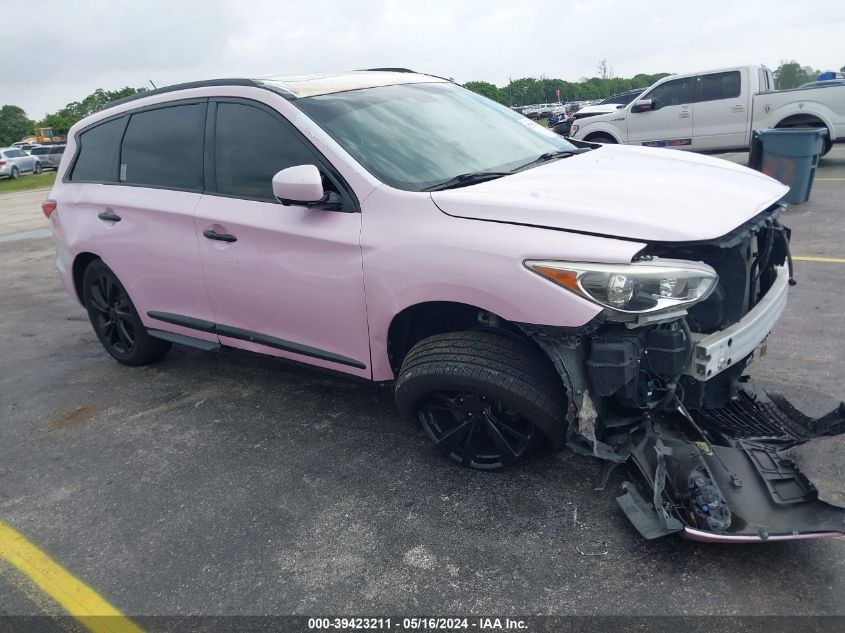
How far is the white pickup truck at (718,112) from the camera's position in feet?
38.9

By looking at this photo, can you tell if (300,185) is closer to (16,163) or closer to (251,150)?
(251,150)

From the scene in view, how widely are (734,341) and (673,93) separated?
12126 mm

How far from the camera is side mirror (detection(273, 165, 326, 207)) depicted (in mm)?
3074

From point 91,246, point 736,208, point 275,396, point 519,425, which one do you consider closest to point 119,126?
point 91,246

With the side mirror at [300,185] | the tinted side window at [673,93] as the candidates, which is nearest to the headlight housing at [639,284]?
the side mirror at [300,185]

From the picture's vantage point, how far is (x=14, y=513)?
3.34m

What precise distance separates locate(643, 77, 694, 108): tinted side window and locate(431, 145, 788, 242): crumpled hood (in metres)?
10.8

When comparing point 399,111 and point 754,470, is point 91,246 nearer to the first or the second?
point 399,111

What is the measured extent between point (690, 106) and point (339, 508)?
40.9 ft

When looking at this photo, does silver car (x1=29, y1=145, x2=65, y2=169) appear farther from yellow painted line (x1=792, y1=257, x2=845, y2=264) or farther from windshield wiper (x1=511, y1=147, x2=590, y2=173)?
windshield wiper (x1=511, y1=147, x2=590, y2=173)

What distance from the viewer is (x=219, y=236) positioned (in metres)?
3.71

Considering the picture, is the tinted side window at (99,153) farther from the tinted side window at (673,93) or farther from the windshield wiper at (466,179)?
the tinted side window at (673,93)

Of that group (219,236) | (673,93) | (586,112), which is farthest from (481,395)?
(586,112)

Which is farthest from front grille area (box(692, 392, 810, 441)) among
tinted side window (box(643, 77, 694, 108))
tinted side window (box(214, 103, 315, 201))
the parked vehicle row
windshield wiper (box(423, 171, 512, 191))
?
tinted side window (box(643, 77, 694, 108))
